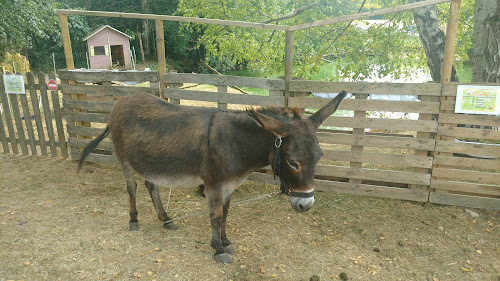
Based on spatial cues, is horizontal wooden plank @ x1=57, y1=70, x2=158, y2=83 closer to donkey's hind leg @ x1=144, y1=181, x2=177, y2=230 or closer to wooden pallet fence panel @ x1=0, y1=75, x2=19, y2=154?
wooden pallet fence panel @ x1=0, y1=75, x2=19, y2=154

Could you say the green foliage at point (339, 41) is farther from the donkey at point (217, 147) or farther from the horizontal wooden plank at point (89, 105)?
the donkey at point (217, 147)

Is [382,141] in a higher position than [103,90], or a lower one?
lower

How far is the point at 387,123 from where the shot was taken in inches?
191

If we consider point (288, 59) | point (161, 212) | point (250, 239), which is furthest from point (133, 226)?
point (288, 59)

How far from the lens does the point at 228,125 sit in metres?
3.58

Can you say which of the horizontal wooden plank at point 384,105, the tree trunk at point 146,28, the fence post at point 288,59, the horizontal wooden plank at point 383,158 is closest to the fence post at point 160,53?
the fence post at point 288,59

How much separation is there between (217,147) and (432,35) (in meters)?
4.95

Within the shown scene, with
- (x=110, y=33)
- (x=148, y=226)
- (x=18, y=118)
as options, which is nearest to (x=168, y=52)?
(x=110, y=33)

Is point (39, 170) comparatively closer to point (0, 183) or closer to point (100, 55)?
point (0, 183)

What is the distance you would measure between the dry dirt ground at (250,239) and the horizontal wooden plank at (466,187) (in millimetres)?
299

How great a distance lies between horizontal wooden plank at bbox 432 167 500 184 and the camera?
4605 millimetres

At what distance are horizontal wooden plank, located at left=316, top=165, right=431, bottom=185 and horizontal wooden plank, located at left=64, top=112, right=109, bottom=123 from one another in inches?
162

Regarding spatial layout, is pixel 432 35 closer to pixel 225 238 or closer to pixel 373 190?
pixel 373 190

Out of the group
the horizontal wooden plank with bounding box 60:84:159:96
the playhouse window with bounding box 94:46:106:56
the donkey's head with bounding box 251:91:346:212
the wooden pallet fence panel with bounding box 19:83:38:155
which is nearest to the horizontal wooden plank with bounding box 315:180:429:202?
the donkey's head with bounding box 251:91:346:212
